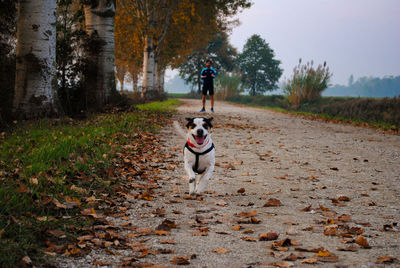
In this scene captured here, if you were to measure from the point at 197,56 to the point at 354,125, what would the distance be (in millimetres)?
53960

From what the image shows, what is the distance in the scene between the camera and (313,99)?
997 inches

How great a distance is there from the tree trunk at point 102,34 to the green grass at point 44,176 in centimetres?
461

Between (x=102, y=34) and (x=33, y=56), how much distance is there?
454 cm

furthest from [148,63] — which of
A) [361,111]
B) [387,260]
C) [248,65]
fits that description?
[248,65]

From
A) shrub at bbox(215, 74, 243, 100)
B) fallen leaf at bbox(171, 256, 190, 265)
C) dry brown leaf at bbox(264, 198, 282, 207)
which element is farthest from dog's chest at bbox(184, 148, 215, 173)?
shrub at bbox(215, 74, 243, 100)

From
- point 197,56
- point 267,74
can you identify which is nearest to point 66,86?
point 197,56

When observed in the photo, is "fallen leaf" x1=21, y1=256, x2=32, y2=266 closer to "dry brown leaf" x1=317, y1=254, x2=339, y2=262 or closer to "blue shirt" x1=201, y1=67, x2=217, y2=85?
"dry brown leaf" x1=317, y1=254, x2=339, y2=262

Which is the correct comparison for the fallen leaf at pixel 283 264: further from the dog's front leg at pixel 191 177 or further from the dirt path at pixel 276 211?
the dog's front leg at pixel 191 177

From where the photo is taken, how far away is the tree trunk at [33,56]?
31.8ft

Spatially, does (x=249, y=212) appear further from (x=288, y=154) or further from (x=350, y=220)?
(x=288, y=154)

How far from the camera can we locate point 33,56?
9766 mm

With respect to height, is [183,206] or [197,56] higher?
[197,56]

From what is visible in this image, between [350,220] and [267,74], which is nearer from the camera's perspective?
[350,220]

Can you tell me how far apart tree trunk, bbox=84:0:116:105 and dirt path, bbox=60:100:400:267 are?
5.64m
